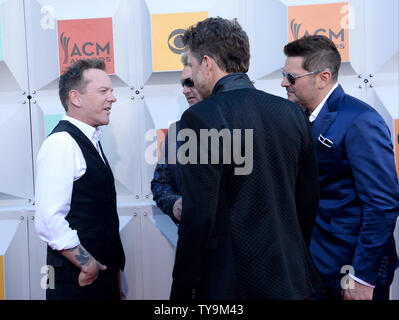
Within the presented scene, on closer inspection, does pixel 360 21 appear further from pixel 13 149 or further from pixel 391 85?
pixel 13 149

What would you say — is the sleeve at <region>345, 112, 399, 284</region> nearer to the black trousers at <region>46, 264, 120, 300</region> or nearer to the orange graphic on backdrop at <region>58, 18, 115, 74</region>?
the black trousers at <region>46, 264, 120, 300</region>

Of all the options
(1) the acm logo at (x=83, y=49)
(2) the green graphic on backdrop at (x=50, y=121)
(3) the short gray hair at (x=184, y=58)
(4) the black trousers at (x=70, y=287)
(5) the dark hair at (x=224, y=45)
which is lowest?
(4) the black trousers at (x=70, y=287)

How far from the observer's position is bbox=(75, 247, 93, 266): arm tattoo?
219 centimetres

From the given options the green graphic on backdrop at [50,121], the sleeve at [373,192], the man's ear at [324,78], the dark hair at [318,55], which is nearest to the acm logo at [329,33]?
the dark hair at [318,55]

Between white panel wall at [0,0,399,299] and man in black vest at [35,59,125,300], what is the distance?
43 cm

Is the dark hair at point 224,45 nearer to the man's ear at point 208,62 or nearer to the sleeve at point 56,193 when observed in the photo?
the man's ear at point 208,62

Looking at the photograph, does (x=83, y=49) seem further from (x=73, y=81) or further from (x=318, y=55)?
(x=318, y=55)

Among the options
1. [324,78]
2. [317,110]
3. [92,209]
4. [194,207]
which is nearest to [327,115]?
[317,110]

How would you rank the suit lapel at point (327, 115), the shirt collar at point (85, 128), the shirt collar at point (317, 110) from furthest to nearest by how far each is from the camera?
the shirt collar at point (85, 128)
the shirt collar at point (317, 110)
the suit lapel at point (327, 115)

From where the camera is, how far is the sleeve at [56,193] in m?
2.15

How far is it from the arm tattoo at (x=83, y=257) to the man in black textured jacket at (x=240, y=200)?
69cm

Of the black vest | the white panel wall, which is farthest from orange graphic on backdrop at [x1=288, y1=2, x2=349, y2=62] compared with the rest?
the black vest

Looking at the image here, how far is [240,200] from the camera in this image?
163cm

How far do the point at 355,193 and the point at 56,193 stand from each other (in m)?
1.45
